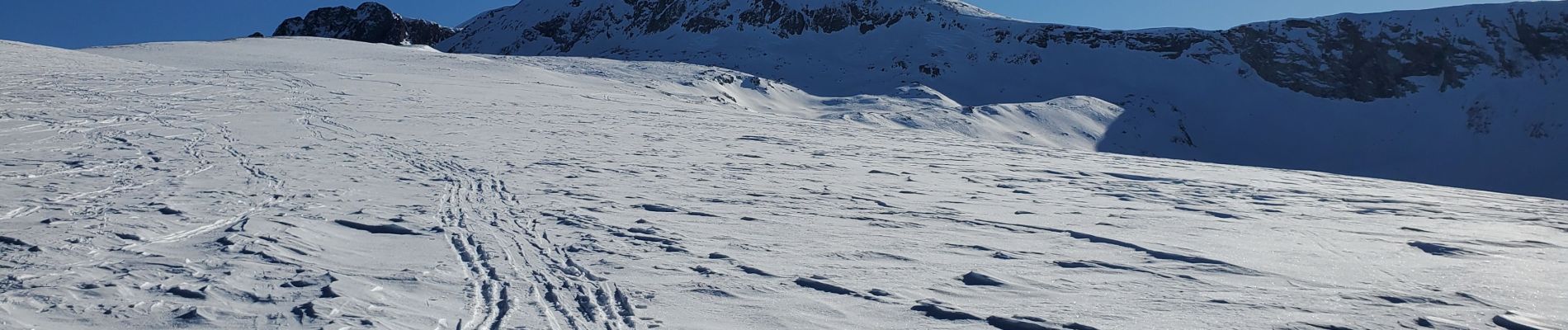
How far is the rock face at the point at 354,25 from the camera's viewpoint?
69.1 metres

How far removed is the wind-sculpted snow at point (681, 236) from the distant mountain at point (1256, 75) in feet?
59.9

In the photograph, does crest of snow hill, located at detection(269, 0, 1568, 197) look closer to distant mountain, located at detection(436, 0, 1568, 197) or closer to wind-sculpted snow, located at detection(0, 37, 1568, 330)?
distant mountain, located at detection(436, 0, 1568, 197)

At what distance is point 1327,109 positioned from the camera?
40.6 m

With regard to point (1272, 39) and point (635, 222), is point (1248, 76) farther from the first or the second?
point (635, 222)

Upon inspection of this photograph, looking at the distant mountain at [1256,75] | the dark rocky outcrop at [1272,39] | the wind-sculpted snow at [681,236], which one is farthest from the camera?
the dark rocky outcrop at [1272,39]

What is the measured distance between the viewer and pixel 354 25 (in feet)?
227

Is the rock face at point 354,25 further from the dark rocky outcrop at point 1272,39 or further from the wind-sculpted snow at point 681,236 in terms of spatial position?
the wind-sculpted snow at point 681,236

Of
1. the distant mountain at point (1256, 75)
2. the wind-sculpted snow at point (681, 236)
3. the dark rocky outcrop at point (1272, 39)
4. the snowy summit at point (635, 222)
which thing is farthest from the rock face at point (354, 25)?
the wind-sculpted snow at point (681, 236)

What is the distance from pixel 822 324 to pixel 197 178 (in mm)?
6961

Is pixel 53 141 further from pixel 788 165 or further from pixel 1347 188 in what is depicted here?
pixel 1347 188

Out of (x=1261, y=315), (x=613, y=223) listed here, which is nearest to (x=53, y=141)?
(x=613, y=223)

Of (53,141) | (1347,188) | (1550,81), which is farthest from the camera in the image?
(1550,81)

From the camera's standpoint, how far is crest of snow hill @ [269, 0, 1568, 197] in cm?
3569

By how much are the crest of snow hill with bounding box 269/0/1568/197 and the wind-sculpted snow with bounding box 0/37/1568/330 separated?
58.9 ft
